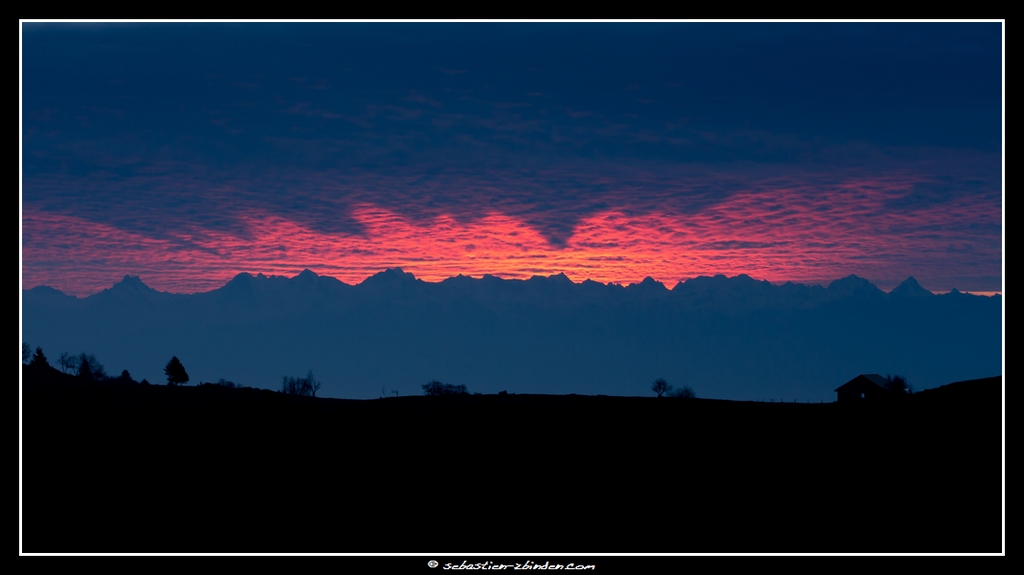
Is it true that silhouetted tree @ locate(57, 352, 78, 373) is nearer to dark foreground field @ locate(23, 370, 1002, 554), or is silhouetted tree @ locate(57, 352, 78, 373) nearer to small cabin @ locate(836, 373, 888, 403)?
dark foreground field @ locate(23, 370, 1002, 554)

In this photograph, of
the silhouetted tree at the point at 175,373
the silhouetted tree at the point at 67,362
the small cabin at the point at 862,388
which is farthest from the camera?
the silhouetted tree at the point at 67,362

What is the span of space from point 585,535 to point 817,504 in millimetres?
6521

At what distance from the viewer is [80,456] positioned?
22.2m

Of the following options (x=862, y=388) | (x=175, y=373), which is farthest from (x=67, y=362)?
(x=862, y=388)

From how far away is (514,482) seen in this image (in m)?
22.2

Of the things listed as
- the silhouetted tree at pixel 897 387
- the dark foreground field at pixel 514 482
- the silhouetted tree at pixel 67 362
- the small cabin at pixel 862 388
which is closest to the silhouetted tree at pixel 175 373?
the dark foreground field at pixel 514 482

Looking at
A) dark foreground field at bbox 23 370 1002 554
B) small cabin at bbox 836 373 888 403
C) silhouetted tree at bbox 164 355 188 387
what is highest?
small cabin at bbox 836 373 888 403

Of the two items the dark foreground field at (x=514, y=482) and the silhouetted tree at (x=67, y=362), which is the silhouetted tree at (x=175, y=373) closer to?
the dark foreground field at (x=514, y=482)

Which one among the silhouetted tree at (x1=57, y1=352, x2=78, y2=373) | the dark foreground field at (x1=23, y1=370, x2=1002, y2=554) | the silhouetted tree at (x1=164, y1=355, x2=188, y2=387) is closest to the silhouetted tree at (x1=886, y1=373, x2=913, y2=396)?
the dark foreground field at (x1=23, y1=370, x2=1002, y2=554)

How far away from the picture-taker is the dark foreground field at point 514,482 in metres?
16.7

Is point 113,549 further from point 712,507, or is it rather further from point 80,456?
point 712,507

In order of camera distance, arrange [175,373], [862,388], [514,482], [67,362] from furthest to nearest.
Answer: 1. [67,362]
2. [175,373]
3. [862,388]
4. [514,482]

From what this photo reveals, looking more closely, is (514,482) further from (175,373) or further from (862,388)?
(175,373)

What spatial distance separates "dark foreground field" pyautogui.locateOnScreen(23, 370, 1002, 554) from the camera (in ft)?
54.6
